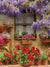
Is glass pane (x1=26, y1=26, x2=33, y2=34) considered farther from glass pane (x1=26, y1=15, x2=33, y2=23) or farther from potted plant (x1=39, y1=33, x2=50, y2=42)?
potted plant (x1=39, y1=33, x2=50, y2=42)

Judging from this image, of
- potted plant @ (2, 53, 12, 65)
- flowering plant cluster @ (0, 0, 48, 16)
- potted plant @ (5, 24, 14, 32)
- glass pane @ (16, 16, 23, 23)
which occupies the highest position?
flowering plant cluster @ (0, 0, 48, 16)

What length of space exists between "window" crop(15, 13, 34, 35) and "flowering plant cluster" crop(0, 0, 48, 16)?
369 millimetres

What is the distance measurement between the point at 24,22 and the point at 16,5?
96cm

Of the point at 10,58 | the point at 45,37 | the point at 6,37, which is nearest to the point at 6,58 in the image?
the point at 10,58

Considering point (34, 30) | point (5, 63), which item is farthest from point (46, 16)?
point (5, 63)

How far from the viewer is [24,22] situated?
7.41 meters

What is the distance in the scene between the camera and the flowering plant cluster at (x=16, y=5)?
275 inches

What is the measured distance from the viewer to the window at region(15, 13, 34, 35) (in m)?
7.38

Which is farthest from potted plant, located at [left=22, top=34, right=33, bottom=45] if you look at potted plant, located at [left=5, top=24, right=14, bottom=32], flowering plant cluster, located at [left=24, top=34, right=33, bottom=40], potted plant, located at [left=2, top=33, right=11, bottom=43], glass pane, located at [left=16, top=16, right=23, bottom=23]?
glass pane, located at [left=16, top=16, right=23, bottom=23]

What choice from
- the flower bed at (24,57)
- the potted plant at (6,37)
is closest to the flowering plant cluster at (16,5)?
the potted plant at (6,37)

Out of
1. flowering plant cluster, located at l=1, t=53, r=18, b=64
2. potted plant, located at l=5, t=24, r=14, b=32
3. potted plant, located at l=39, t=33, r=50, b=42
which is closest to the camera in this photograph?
flowering plant cluster, located at l=1, t=53, r=18, b=64

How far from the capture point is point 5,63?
19.8ft

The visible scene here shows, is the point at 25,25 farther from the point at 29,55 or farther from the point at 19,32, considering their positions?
the point at 29,55

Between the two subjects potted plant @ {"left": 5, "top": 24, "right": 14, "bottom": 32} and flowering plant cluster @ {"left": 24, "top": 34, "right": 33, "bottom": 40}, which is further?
potted plant @ {"left": 5, "top": 24, "right": 14, "bottom": 32}
